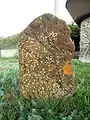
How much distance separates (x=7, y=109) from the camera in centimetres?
333

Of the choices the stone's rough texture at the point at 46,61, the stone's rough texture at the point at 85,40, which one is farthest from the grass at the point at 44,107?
the stone's rough texture at the point at 85,40

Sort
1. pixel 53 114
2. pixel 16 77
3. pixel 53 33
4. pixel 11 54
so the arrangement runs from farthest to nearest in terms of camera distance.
A: pixel 11 54 < pixel 16 77 < pixel 53 33 < pixel 53 114

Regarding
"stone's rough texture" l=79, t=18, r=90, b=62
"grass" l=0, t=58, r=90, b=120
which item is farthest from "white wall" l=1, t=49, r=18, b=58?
"grass" l=0, t=58, r=90, b=120

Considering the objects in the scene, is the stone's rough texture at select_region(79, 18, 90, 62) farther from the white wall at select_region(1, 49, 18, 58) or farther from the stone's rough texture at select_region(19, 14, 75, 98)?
the stone's rough texture at select_region(19, 14, 75, 98)

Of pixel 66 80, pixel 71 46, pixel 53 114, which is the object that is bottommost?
pixel 53 114

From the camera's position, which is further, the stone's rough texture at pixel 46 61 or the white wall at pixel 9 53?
the white wall at pixel 9 53

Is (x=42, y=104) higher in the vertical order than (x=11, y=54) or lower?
lower

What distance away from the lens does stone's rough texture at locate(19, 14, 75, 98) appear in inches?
140

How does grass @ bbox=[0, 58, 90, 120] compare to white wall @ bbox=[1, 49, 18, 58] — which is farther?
white wall @ bbox=[1, 49, 18, 58]

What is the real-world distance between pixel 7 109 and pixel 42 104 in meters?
0.30

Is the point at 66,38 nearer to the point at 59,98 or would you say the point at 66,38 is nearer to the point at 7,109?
the point at 59,98

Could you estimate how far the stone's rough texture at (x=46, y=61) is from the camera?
11.6ft

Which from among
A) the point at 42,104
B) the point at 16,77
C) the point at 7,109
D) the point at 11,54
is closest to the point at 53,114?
the point at 42,104

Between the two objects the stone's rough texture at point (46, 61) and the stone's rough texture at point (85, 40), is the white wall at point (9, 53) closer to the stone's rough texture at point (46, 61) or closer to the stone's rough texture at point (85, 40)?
the stone's rough texture at point (85, 40)
